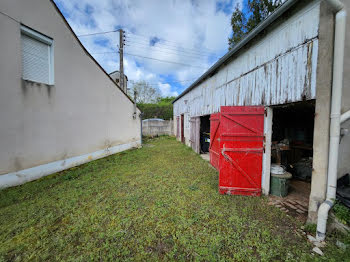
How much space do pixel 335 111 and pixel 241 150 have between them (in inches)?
71.3

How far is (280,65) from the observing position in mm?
3062

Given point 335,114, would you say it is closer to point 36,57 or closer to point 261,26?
point 261,26

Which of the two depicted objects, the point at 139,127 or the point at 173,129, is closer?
the point at 139,127

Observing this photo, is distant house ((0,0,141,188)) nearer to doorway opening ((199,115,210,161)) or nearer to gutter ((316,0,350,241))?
doorway opening ((199,115,210,161))

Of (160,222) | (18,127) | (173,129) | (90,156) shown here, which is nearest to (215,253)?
(160,222)

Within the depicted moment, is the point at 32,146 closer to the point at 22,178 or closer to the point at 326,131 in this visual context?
the point at 22,178

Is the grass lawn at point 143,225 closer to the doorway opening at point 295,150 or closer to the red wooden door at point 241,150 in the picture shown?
the red wooden door at point 241,150

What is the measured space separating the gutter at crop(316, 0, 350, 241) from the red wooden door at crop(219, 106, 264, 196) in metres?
1.31

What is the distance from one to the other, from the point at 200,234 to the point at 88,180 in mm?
3872

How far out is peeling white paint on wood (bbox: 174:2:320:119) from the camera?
8.28ft

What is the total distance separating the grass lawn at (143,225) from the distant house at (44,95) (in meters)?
0.90

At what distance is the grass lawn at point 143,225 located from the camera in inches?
80.7

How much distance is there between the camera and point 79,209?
3.08 m

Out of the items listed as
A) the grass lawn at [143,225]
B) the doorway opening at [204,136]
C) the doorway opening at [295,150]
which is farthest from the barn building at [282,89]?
the doorway opening at [204,136]
